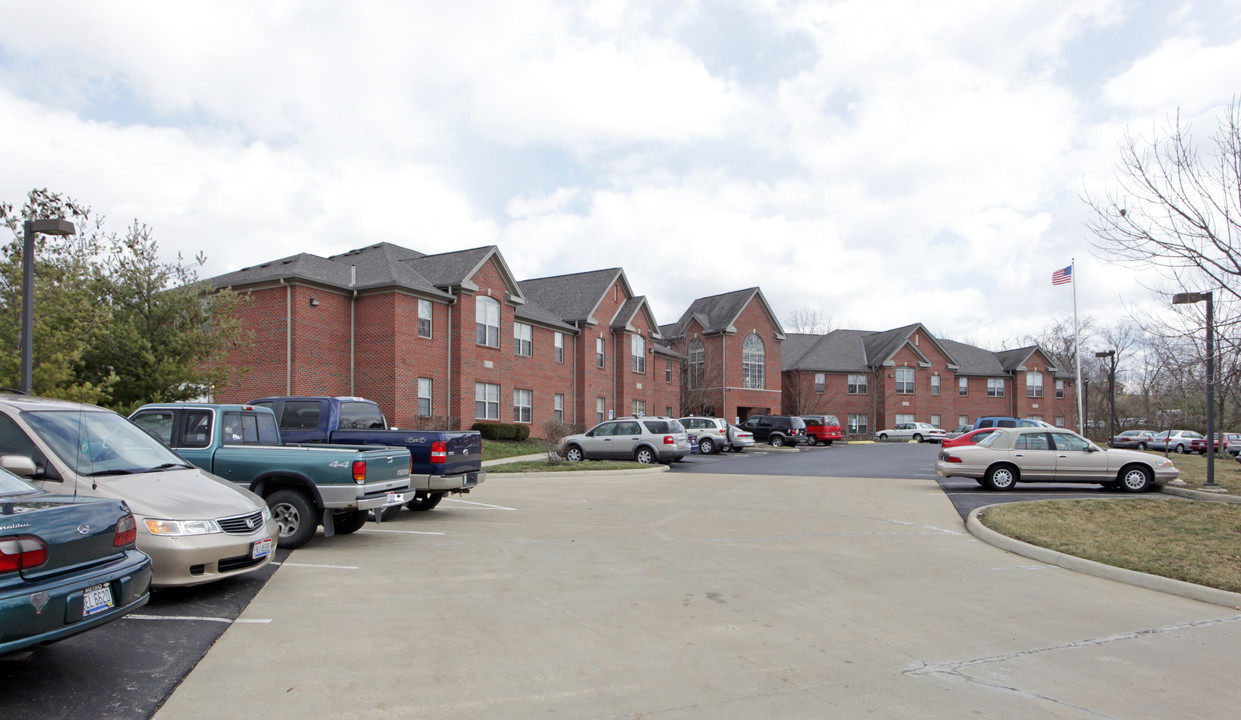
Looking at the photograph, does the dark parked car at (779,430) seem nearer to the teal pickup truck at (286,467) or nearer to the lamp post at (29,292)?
the teal pickup truck at (286,467)

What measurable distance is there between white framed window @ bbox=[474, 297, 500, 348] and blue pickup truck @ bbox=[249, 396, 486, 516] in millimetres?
17985

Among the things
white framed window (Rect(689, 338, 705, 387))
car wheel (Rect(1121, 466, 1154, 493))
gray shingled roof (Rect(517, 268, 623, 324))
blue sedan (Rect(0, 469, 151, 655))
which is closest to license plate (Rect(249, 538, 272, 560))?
blue sedan (Rect(0, 469, 151, 655))

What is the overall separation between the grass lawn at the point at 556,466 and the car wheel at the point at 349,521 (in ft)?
36.2

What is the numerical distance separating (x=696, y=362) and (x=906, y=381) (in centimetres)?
1913

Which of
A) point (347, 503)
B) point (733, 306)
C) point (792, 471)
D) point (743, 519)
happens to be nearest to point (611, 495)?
point (743, 519)

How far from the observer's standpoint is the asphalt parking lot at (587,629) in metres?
4.89

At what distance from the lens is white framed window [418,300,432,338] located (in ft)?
97.3

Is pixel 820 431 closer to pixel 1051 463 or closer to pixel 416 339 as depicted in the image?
pixel 416 339

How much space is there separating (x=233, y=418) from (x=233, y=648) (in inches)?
210

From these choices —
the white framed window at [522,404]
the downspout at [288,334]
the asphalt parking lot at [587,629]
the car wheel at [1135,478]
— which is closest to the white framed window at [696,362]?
the white framed window at [522,404]

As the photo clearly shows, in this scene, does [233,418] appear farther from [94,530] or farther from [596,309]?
[596,309]

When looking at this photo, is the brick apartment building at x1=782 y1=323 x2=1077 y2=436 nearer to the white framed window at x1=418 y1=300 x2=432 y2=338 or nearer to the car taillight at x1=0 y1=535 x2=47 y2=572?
the white framed window at x1=418 y1=300 x2=432 y2=338

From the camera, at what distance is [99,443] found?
7078 mm

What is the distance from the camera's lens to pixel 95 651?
221 inches
